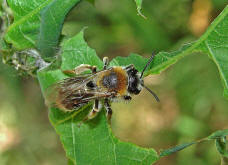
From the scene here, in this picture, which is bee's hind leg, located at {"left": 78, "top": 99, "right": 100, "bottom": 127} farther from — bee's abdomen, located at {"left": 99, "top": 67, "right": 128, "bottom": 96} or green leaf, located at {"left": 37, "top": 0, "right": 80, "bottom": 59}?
green leaf, located at {"left": 37, "top": 0, "right": 80, "bottom": 59}

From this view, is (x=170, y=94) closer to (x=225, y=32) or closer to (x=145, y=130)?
(x=145, y=130)

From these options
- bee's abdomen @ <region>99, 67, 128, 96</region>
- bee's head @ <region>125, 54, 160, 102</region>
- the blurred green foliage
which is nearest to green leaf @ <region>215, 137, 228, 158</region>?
bee's head @ <region>125, 54, 160, 102</region>

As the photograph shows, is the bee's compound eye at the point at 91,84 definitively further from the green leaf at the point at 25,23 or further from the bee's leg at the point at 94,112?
the green leaf at the point at 25,23

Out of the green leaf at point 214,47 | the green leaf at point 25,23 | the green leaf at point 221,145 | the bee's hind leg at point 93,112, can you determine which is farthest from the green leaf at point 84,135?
the green leaf at point 214,47

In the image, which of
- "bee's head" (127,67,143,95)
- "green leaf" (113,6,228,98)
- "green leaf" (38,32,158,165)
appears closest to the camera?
"green leaf" (113,6,228,98)

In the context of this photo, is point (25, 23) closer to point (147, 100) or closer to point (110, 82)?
point (110, 82)

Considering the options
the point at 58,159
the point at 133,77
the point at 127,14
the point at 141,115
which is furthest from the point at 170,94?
the point at 133,77
